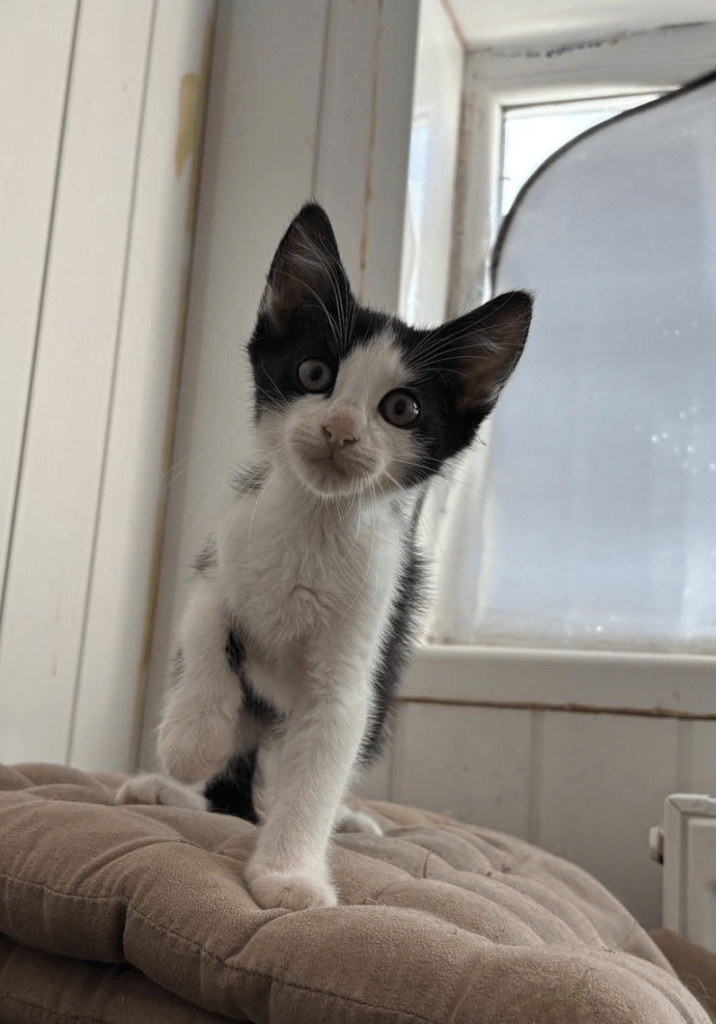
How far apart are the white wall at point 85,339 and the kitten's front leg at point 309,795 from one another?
0.65 metres

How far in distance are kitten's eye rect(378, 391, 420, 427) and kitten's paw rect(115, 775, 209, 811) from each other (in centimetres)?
44

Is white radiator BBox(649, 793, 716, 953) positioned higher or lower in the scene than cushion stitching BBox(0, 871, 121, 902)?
lower

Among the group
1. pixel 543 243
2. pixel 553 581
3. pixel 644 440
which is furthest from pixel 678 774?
pixel 543 243

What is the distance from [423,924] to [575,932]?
1.40 ft

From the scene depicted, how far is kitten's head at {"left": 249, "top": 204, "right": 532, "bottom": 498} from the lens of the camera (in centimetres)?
95

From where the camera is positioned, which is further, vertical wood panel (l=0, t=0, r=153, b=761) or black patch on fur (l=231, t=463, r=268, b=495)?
vertical wood panel (l=0, t=0, r=153, b=761)

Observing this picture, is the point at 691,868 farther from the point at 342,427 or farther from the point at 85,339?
the point at 85,339

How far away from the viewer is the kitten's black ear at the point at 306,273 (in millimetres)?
1031

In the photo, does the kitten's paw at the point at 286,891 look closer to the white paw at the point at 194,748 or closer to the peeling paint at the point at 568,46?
the white paw at the point at 194,748

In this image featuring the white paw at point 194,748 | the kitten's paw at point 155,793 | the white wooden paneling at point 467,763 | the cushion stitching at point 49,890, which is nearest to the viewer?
the cushion stitching at point 49,890

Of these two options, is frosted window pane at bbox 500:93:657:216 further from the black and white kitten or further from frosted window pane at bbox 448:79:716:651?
the black and white kitten

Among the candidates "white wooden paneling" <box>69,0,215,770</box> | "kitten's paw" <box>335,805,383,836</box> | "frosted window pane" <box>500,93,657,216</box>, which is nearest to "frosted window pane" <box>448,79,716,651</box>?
"frosted window pane" <box>500,93,657,216</box>

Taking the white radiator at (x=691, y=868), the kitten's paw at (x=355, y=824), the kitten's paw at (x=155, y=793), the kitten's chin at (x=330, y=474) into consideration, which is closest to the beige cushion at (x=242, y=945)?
the kitten's paw at (x=155, y=793)

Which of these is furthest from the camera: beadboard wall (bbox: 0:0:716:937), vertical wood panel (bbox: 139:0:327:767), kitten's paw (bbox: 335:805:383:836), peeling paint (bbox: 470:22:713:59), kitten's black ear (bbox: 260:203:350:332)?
peeling paint (bbox: 470:22:713:59)
